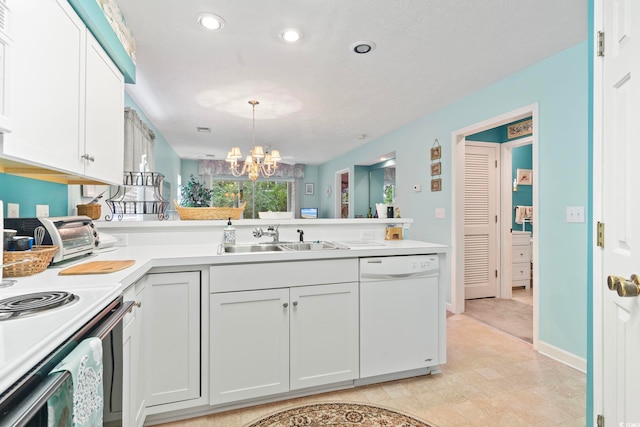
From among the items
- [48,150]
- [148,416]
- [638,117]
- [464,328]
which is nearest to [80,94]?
[48,150]

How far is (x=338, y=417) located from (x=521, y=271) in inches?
157

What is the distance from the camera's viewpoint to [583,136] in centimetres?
240

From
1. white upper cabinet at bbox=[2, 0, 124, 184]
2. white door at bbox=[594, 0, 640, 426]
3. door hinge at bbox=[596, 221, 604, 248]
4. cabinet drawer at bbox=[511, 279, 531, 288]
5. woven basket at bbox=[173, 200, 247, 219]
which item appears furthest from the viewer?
cabinet drawer at bbox=[511, 279, 531, 288]

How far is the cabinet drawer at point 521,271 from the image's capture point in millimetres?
4625

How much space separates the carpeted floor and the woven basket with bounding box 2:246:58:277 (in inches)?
134

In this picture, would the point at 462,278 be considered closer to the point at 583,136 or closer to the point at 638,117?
the point at 583,136

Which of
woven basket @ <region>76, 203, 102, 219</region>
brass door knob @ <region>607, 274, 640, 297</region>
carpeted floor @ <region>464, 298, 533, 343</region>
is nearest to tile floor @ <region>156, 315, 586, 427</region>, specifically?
carpeted floor @ <region>464, 298, 533, 343</region>

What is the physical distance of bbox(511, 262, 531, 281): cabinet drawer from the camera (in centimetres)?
462

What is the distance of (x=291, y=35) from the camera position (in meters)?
2.38

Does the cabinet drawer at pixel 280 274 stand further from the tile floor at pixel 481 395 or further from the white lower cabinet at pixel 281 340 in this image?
the tile floor at pixel 481 395

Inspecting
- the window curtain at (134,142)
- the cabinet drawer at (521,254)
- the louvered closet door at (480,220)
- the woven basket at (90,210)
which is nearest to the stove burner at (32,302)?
the woven basket at (90,210)

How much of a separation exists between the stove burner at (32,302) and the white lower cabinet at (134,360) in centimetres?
33

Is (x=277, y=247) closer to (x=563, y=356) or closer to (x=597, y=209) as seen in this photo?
(x=597, y=209)

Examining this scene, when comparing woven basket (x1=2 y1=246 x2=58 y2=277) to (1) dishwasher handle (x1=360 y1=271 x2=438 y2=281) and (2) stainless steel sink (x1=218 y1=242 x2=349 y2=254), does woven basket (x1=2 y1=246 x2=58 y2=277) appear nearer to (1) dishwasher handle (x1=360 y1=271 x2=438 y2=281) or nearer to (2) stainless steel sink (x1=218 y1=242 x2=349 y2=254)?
(2) stainless steel sink (x1=218 y1=242 x2=349 y2=254)
